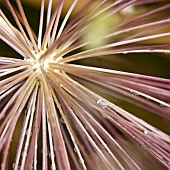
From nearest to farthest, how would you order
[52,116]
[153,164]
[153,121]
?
[52,116], [153,164], [153,121]

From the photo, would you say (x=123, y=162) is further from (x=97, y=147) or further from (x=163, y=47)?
(x=163, y=47)

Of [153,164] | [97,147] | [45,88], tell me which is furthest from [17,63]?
[153,164]

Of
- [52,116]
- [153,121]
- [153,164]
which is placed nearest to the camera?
[52,116]

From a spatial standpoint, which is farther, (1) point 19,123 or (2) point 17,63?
(1) point 19,123

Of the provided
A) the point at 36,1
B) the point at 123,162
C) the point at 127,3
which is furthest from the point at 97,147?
the point at 36,1

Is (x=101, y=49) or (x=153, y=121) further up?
(x=101, y=49)

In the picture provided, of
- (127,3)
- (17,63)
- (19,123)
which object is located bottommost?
(19,123)

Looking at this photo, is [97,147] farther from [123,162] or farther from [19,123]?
[19,123]

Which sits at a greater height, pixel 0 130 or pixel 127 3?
pixel 127 3

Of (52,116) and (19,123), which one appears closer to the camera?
(52,116)
